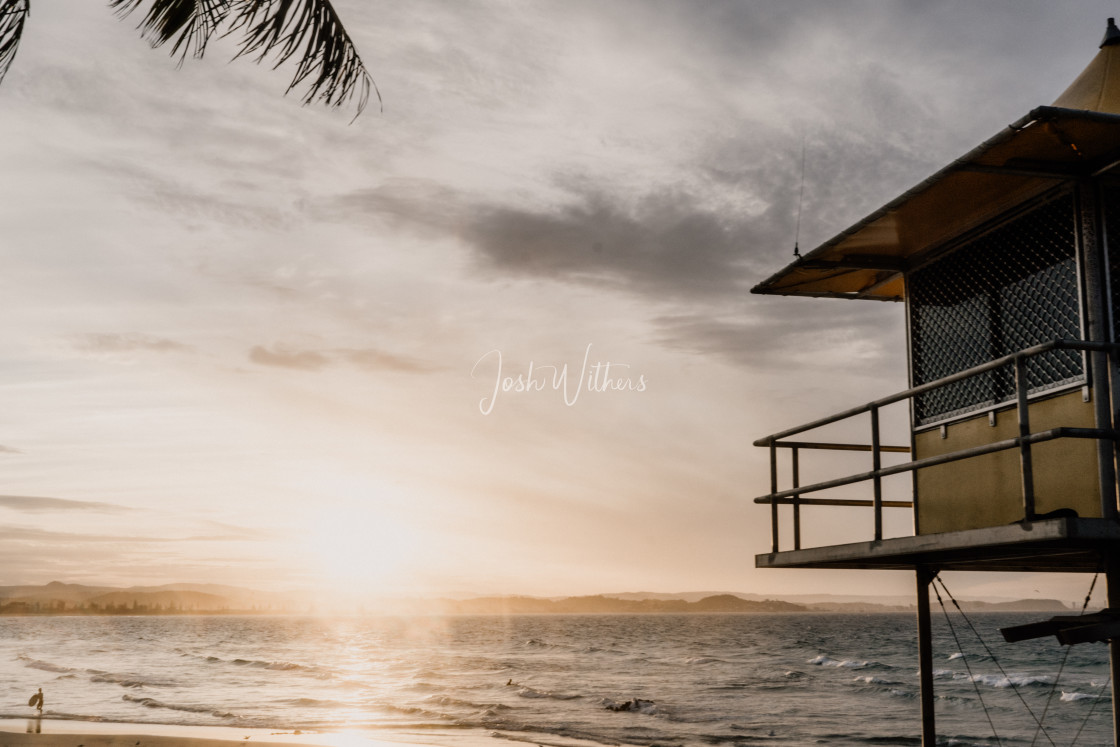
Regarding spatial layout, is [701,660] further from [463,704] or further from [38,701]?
[38,701]

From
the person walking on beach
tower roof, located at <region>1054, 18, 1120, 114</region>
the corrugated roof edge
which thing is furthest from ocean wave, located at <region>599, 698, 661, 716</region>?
tower roof, located at <region>1054, 18, 1120, 114</region>

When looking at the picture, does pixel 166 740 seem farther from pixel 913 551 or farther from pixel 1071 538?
pixel 1071 538

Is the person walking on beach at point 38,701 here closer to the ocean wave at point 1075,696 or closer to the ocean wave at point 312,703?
the ocean wave at point 312,703

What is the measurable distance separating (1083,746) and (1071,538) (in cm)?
3191

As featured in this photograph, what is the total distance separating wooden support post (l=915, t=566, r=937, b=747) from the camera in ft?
32.0

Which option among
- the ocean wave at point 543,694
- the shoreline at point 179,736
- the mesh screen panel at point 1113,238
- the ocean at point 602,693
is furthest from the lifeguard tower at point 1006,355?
the ocean wave at point 543,694

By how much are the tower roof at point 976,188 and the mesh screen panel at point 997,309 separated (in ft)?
0.85

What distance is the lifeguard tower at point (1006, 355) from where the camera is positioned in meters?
6.94

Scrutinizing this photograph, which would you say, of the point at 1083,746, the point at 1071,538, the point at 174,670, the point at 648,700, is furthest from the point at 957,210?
the point at 174,670

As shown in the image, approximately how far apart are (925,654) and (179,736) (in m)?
23.5

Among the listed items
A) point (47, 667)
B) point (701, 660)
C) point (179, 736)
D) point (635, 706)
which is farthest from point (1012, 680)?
point (47, 667)

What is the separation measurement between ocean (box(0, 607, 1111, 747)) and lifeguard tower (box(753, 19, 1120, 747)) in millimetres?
12232

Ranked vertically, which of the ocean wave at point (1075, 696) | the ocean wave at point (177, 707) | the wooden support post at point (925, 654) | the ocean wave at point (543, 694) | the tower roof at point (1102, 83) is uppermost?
the tower roof at point (1102, 83)

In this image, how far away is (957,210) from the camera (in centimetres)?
879
